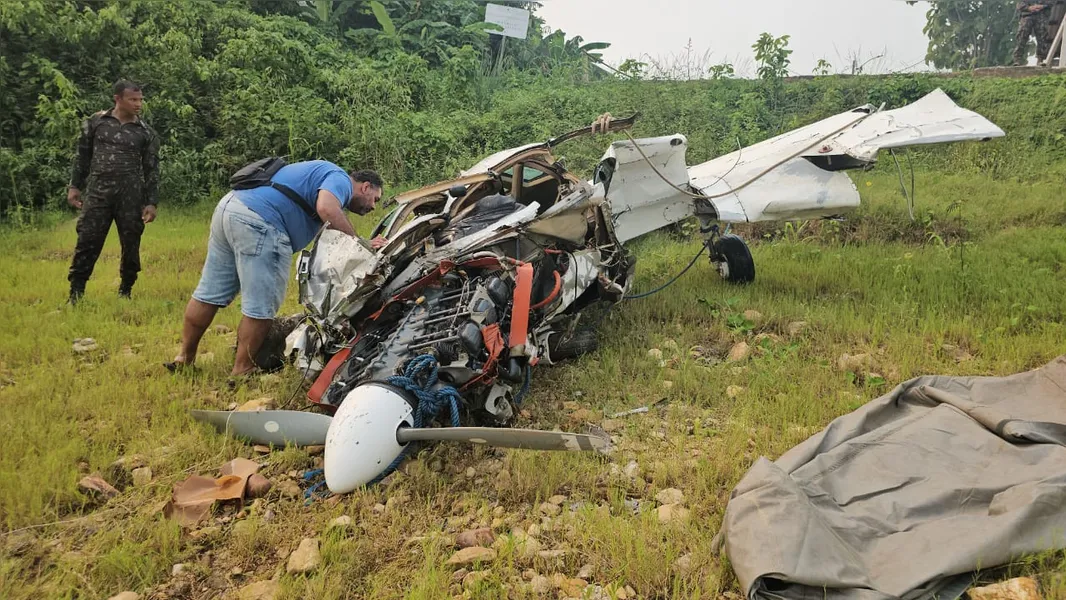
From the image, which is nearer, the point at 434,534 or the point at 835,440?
the point at 434,534

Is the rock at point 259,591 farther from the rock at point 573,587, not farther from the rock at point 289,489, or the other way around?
the rock at point 573,587

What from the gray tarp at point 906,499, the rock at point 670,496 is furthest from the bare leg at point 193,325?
the gray tarp at point 906,499

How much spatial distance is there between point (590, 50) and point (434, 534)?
17.5 m

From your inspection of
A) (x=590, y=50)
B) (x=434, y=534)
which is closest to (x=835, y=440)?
(x=434, y=534)

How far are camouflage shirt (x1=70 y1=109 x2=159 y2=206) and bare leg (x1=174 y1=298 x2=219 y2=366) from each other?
2435 mm

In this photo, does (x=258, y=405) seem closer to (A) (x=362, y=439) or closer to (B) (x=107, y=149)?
(A) (x=362, y=439)

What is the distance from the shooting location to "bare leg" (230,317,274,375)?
4.40 metres

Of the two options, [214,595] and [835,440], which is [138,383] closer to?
[214,595]

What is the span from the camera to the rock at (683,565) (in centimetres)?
262

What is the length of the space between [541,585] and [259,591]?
3.50 feet

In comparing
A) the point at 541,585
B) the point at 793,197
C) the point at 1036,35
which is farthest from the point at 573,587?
the point at 1036,35

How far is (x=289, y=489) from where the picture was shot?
326cm

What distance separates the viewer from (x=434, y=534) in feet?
9.41

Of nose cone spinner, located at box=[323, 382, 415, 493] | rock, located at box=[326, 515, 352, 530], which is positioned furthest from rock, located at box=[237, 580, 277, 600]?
nose cone spinner, located at box=[323, 382, 415, 493]
